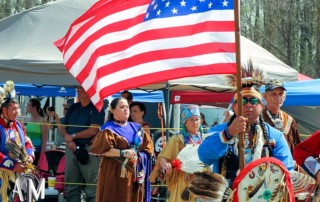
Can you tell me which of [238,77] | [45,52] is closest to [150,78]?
[238,77]

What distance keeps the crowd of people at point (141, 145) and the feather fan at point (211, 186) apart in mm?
159

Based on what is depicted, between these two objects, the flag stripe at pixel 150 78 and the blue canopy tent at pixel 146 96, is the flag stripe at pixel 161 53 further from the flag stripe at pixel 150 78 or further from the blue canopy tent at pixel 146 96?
the blue canopy tent at pixel 146 96

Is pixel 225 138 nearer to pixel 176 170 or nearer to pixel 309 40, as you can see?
pixel 176 170

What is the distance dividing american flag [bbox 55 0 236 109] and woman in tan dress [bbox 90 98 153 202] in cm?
284

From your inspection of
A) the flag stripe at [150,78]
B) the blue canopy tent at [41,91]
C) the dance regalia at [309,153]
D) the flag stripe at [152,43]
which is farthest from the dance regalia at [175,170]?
the blue canopy tent at [41,91]

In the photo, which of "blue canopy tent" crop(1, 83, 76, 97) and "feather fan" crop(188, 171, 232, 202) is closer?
"feather fan" crop(188, 171, 232, 202)

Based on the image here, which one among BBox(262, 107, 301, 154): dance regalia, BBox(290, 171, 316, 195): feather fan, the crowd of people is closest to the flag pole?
the crowd of people

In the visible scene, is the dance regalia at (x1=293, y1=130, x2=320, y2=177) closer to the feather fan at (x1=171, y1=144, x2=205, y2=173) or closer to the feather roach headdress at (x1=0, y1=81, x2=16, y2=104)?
the feather fan at (x1=171, y1=144, x2=205, y2=173)

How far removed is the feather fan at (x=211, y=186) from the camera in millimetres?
5164

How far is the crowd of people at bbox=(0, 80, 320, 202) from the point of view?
17.9 feet

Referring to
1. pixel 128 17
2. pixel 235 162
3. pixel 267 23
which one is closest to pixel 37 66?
pixel 128 17

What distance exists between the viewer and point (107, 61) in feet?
18.8

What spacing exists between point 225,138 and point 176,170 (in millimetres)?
3480

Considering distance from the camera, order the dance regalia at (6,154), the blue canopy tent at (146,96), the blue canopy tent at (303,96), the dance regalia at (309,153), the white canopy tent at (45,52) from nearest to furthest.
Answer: the dance regalia at (309,153), the dance regalia at (6,154), the white canopy tent at (45,52), the blue canopy tent at (303,96), the blue canopy tent at (146,96)
